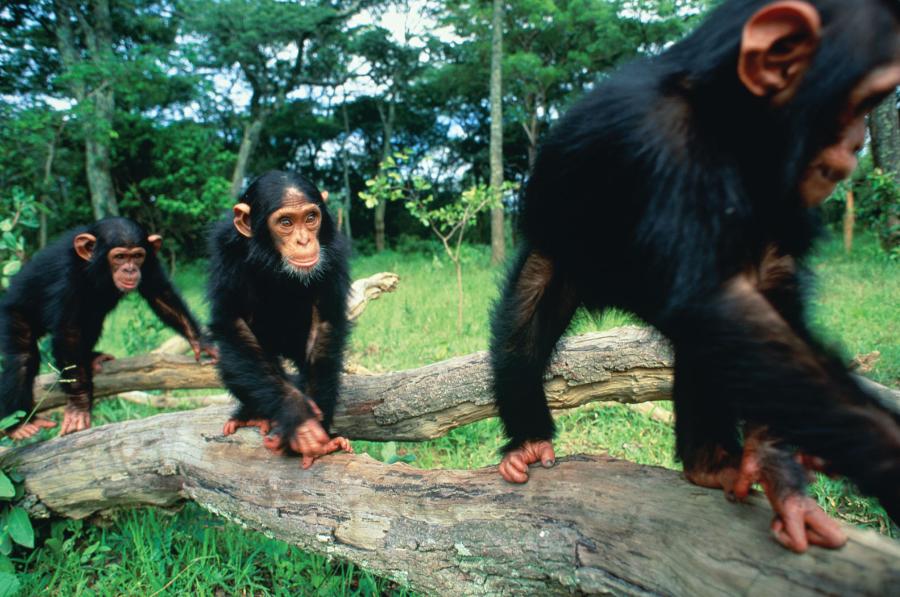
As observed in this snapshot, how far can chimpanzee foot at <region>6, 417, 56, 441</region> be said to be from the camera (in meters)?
4.19

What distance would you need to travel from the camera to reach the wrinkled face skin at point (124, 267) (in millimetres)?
4812

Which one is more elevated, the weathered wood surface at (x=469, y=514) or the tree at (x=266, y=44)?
the tree at (x=266, y=44)

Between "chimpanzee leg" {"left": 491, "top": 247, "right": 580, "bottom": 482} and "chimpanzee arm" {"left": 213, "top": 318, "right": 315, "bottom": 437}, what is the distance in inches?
39.9

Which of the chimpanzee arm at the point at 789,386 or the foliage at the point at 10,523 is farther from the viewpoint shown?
the foliage at the point at 10,523

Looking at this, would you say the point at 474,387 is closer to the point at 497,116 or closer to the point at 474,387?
the point at 474,387

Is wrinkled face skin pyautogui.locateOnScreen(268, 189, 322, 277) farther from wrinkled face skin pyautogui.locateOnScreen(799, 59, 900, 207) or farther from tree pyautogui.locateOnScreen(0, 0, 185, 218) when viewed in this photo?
tree pyautogui.locateOnScreen(0, 0, 185, 218)

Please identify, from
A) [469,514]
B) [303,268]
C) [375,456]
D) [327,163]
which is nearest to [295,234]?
[303,268]

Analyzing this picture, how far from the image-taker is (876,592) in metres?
1.38

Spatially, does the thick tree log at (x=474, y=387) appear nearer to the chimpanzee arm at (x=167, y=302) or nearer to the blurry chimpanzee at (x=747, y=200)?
the blurry chimpanzee at (x=747, y=200)

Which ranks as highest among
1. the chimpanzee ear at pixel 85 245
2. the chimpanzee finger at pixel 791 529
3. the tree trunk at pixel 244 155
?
the tree trunk at pixel 244 155

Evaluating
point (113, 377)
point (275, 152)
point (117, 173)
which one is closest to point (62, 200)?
point (117, 173)

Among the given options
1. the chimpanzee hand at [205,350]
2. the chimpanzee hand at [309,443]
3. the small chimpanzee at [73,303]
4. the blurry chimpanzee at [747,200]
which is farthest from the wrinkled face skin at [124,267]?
the blurry chimpanzee at [747,200]

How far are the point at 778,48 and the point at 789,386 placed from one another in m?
0.89

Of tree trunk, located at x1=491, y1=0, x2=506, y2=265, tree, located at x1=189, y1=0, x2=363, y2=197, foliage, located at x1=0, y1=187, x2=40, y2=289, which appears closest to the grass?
foliage, located at x1=0, y1=187, x2=40, y2=289
